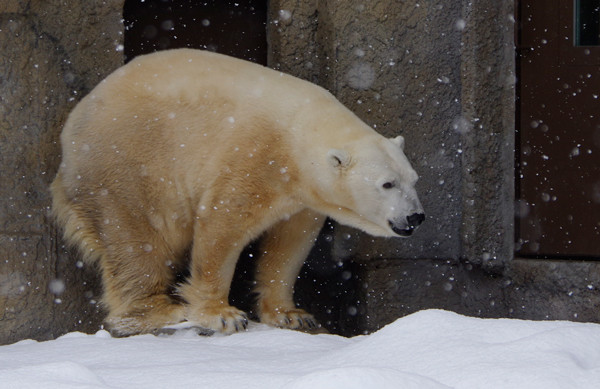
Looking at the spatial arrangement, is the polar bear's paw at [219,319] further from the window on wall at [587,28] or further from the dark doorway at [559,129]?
the window on wall at [587,28]

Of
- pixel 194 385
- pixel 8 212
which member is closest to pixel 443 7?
pixel 8 212

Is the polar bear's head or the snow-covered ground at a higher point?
the polar bear's head

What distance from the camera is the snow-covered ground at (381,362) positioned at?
6.51 feet

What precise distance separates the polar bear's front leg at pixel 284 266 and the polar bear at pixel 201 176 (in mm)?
13

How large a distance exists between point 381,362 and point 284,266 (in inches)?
58.3

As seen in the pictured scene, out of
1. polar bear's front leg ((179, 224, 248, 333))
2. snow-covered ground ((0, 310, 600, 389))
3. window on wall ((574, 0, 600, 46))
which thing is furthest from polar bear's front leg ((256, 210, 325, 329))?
window on wall ((574, 0, 600, 46))

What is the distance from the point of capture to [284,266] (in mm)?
3713

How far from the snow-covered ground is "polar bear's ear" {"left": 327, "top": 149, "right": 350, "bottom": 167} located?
2.57 ft

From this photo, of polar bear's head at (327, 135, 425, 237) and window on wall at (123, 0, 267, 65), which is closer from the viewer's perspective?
polar bear's head at (327, 135, 425, 237)

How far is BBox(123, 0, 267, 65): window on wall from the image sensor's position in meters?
4.18

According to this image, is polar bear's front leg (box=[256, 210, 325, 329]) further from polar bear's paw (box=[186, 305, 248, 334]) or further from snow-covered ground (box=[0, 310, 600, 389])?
snow-covered ground (box=[0, 310, 600, 389])

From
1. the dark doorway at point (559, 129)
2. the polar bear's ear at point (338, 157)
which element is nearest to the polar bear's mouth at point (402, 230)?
the polar bear's ear at point (338, 157)

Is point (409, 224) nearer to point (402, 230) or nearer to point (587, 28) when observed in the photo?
point (402, 230)

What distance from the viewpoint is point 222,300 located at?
11.5ft
